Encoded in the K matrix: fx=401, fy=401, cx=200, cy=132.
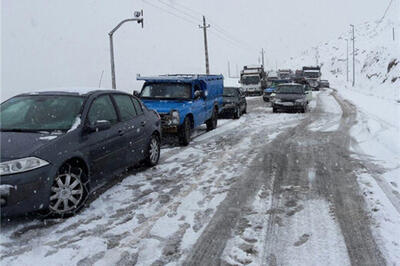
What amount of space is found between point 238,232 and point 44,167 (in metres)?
2.47

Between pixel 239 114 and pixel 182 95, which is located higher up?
pixel 182 95

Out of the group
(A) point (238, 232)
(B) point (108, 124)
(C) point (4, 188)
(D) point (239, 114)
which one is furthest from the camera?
(D) point (239, 114)

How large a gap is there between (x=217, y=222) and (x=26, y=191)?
2341mm

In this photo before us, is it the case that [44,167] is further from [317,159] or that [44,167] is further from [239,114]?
[239,114]

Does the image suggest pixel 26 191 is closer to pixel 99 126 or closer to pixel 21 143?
pixel 21 143

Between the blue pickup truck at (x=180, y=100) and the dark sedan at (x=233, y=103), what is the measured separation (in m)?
3.79

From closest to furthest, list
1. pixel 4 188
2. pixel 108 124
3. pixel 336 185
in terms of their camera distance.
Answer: pixel 4 188
pixel 108 124
pixel 336 185

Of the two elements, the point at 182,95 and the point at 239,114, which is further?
the point at 239,114

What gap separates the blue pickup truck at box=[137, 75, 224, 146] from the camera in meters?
10.7

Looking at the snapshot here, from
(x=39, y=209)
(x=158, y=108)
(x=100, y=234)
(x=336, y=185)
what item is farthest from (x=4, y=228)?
(x=158, y=108)

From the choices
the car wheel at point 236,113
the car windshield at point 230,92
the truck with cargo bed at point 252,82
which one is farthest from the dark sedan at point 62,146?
the truck with cargo bed at point 252,82

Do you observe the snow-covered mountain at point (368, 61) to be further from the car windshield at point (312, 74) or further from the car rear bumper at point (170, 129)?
the car rear bumper at point (170, 129)

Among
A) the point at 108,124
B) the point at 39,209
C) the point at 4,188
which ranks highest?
the point at 108,124

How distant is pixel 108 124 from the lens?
5.99m
